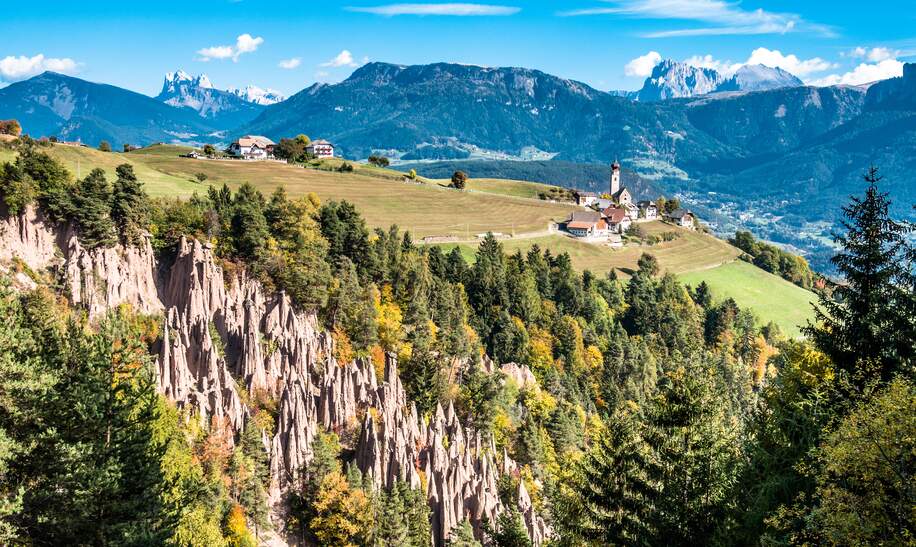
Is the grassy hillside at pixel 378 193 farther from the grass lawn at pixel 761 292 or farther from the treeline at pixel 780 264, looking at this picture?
the treeline at pixel 780 264

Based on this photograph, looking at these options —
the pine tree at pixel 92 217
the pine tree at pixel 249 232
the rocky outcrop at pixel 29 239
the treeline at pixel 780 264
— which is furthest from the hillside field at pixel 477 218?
the rocky outcrop at pixel 29 239

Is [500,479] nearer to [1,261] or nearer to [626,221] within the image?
[1,261]

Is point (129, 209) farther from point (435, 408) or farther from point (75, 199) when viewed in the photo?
point (435, 408)

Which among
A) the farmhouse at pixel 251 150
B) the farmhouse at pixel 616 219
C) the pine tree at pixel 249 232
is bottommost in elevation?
the farmhouse at pixel 616 219

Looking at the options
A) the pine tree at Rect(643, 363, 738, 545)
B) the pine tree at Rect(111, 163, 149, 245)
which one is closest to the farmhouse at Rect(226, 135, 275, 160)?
the pine tree at Rect(111, 163, 149, 245)

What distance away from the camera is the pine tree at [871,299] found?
79.2 ft

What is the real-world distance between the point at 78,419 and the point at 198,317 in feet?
92.9

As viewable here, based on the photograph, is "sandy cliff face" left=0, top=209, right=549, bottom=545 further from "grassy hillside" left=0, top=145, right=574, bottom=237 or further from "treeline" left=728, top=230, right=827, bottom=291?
"treeline" left=728, top=230, right=827, bottom=291

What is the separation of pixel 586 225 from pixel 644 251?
16.4 meters

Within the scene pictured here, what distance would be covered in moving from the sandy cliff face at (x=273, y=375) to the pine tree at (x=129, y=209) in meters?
1.36

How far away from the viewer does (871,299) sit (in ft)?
82.0

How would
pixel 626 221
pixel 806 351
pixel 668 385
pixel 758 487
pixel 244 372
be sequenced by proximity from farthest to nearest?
pixel 626 221
pixel 244 372
pixel 806 351
pixel 668 385
pixel 758 487

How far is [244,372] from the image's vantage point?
176 feet

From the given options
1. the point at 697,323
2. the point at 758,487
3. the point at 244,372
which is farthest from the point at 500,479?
the point at 697,323
